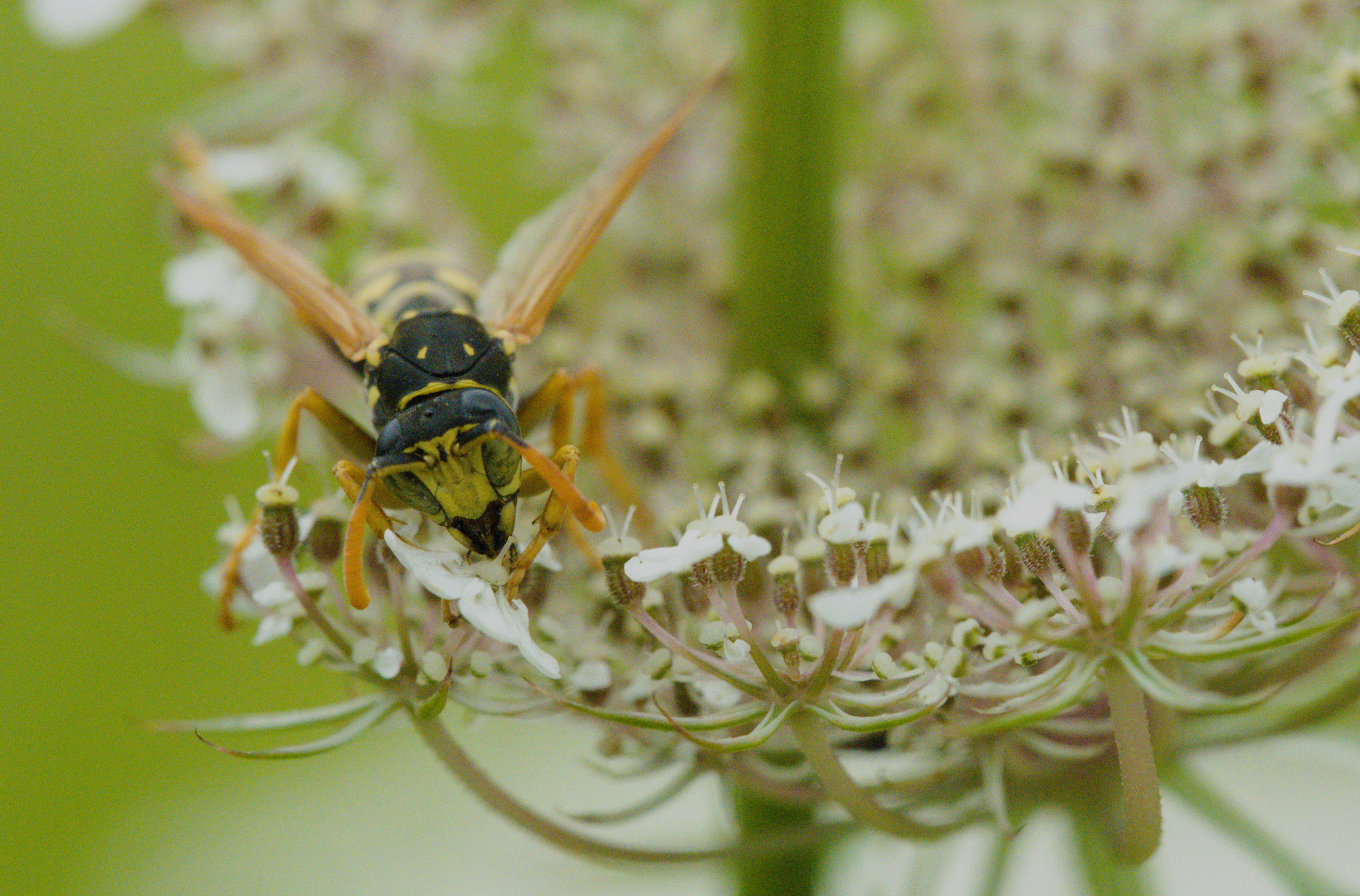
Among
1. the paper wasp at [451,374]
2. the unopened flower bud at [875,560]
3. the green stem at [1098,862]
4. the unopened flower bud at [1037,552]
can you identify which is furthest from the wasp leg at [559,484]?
the green stem at [1098,862]

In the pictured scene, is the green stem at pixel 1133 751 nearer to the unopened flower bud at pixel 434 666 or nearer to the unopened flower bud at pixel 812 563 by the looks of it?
the unopened flower bud at pixel 812 563

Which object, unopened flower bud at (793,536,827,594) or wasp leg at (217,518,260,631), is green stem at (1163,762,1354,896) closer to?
unopened flower bud at (793,536,827,594)

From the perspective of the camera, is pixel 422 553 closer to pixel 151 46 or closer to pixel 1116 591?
pixel 1116 591

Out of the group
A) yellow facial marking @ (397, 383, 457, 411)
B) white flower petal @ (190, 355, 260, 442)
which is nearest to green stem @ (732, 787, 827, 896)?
yellow facial marking @ (397, 383, 457, 411)

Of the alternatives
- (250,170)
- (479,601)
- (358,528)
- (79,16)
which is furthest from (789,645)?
(79,16)

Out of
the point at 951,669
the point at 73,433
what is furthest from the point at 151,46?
the point at 951,669
